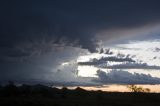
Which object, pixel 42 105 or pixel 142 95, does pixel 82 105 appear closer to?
pixel 42 105

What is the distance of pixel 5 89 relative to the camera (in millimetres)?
192375

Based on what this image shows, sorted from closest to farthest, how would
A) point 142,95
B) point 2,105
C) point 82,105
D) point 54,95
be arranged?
point 2,105 < point 82,105 < point 54,95 < point 142,95

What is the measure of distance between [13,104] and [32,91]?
76.9 metres

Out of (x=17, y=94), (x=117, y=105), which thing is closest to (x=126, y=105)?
(x=117, y=105)

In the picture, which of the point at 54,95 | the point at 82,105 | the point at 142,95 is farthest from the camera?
the point at 142,95

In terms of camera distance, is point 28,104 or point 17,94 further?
point 17,94

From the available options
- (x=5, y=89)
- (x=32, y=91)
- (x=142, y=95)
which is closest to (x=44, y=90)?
(x=32, y=91)

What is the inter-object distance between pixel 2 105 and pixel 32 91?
80159 mm

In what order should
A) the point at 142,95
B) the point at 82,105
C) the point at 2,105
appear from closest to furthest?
the point at 2,105
the point at 82,105
the point at 142,95

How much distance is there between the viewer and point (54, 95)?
595 feet

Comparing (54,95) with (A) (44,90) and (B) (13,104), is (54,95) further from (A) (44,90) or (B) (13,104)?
(B) (13,104)

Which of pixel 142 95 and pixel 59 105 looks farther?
pixel 142 95

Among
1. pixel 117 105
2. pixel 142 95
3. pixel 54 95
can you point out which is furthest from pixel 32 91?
pixel 117 105

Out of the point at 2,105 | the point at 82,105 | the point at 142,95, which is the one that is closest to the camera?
the point at 2,105
